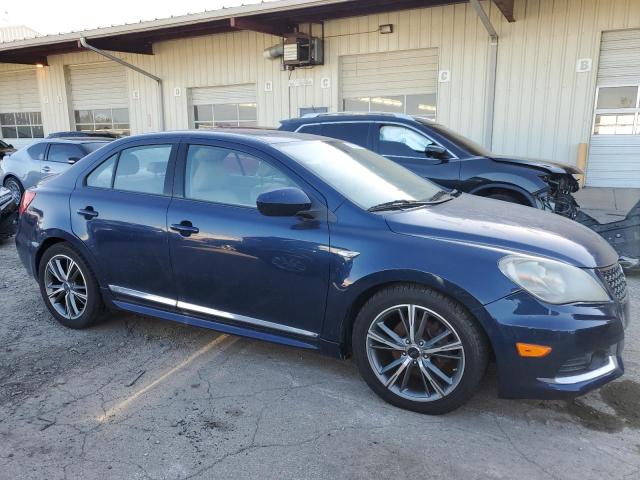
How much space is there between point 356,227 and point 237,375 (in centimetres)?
131

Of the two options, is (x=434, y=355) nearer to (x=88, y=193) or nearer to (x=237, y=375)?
(x=237, y=375)

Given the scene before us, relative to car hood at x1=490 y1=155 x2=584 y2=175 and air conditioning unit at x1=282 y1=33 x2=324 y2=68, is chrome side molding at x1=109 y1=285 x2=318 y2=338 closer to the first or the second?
car hood at x1=490 y1=155 x2=584 y2=175

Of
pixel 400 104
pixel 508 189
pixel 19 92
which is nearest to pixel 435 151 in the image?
pixel 508 189

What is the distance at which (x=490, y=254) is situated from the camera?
2.82 meters

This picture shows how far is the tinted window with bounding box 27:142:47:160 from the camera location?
10586 mm

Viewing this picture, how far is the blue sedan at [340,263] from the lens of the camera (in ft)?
9.09

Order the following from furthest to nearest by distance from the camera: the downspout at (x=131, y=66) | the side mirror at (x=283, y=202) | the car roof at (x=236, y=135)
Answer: the downspout at (x=131, y=66), the car roof at (x=236, y=135), the side mirror at (x=283, y=202)

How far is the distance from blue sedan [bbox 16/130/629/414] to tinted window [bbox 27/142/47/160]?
23.4ft

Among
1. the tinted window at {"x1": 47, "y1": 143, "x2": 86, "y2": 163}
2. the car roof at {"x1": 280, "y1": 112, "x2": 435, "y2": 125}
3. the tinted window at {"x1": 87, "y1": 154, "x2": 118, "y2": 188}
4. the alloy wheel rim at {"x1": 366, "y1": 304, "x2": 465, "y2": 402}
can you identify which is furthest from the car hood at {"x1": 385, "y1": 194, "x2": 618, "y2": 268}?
the tinted window at {"x1": 47, "y1": 143, "x2": 86, "y2": 163}

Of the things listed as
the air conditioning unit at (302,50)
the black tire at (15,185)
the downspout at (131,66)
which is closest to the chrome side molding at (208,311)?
the black tire at (15,185)

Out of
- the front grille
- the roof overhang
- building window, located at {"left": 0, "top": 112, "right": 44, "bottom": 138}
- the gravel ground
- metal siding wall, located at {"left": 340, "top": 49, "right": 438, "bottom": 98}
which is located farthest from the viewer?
building window, located at {"left": 0, "top": 112, "right": 44, "bottom": 138}

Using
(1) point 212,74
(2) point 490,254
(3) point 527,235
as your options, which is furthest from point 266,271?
(1) point 212,74

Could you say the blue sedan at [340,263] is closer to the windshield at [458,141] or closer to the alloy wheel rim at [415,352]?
the alloy wheel rim at [415,352]

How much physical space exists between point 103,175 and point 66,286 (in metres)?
0.98
